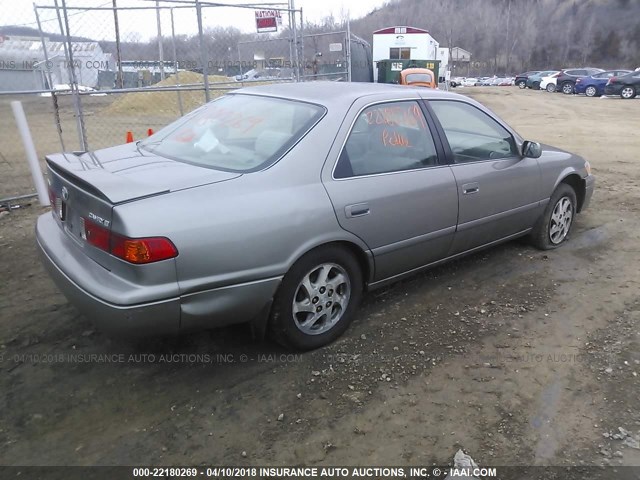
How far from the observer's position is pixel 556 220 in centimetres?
479

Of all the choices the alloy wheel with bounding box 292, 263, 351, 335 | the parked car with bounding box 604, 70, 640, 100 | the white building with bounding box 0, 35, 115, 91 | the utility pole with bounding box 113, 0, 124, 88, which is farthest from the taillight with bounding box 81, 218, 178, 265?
the parked car with bounding box 604, 70, 640, 100

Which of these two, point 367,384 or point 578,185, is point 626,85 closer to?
point 578,185

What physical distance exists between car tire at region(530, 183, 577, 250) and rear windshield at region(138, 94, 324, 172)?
8.58 ft

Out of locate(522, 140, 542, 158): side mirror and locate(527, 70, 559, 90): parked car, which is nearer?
locate(522, 140, 542, 158): side mirror

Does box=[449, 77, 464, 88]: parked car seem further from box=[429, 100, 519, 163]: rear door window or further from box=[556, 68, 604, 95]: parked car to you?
box=[429, 100, 519, 163]: rear door window

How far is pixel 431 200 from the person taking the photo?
3490mm

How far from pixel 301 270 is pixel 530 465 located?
149 centimetres

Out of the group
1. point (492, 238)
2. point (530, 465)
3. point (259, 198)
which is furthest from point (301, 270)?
point (492, 238)

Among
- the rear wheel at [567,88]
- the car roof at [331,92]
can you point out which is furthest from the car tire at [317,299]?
the rear wheel at [567,88]

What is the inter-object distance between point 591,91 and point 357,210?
3300cm

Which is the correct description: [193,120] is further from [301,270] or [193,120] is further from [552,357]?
[552,357]

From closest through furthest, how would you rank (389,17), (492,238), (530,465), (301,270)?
1. (530,465)
2. (301,270)
3. (492,238)
4. (389,17)

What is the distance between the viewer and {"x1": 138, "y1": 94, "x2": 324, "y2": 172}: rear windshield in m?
3.02

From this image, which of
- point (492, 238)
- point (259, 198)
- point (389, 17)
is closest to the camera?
point (259, 198)
